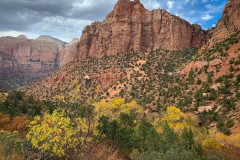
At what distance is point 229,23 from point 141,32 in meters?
39.9

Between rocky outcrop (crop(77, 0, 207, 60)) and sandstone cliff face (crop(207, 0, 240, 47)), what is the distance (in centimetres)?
2512

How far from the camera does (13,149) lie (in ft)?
37.6

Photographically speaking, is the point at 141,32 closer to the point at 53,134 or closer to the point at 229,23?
the point at 229,23

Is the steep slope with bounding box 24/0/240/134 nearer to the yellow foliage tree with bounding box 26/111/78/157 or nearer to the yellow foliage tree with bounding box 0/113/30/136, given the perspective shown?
the yellow foliage tree with bounding box 26/111/78/157

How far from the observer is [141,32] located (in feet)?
308

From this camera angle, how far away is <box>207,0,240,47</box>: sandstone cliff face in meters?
55.8

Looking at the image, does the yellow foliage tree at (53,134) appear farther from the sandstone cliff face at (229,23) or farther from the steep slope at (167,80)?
the sandstone cliff face at (229,23)

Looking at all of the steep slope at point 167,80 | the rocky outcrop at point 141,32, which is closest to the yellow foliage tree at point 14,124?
the steep slope at point 167,80

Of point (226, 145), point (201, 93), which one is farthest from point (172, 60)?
point (226, 145)

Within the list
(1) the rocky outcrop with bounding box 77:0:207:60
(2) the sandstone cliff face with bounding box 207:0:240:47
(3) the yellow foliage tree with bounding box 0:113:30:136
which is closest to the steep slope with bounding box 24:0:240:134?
(2) the sandstone cliff face with bounding box 207:0:240:47

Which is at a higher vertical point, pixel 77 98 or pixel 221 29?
pixel 221 29

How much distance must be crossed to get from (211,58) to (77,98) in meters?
41.6

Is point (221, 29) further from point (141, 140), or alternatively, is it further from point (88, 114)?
point (88, 114)

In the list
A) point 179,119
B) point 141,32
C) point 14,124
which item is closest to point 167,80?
point 179,119
